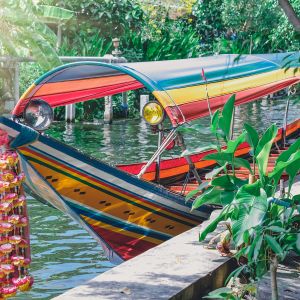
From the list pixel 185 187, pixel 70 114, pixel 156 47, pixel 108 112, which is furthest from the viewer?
pixel 156 47

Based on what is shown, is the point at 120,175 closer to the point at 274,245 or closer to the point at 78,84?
the point at 78,84

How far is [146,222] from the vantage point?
9039mm

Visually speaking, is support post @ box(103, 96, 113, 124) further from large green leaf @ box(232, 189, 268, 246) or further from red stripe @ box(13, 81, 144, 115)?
large green leaf @ box(232, 189, 268, 246)

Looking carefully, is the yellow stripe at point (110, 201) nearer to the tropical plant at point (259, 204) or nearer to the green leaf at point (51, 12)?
the tropical plant at point (259, 204)

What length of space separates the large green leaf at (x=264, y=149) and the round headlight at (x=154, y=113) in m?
3.47

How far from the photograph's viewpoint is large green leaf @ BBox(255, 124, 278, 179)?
16.3 feet

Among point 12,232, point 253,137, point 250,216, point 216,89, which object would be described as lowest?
point 12,232

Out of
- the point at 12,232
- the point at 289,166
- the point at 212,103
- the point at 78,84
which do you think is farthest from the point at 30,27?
the point at 289,166

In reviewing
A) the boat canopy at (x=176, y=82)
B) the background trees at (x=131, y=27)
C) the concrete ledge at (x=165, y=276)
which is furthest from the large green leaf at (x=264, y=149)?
the background trees at (x=131, y=27)

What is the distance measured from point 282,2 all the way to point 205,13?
30878 mm

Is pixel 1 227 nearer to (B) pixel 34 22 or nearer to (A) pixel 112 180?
(A) pixel 112 180

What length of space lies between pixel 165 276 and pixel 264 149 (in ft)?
3.89

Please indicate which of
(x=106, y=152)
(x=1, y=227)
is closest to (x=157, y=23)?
(x=106, y=152)

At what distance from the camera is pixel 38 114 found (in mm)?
8500
